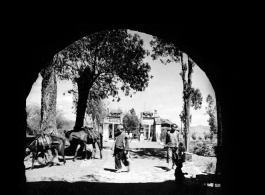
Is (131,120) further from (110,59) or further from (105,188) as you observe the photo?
(105,188)

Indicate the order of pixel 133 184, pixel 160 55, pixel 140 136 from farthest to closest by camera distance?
pixel 140 136 < pixel 160 55 < pixel 133 184

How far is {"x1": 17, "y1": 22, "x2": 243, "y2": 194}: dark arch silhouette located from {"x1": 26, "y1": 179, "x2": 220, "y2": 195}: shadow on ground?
6.93 feet

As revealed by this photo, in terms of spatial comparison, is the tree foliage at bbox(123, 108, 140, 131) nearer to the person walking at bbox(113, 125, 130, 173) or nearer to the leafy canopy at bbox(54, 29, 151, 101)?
the leafy canopy at bbox(54, 29, 151, 101)

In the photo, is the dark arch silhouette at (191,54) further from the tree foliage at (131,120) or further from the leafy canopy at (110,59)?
the tree foliage at (131,120)

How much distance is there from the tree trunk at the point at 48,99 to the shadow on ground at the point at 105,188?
21.4 feet

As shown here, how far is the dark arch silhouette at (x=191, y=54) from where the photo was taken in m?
3.59

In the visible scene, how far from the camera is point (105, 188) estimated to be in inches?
266

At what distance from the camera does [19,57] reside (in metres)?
3.71

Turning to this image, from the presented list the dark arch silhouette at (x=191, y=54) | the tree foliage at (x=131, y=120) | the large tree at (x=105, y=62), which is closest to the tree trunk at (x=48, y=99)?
the large tree at (x=105, y=62)

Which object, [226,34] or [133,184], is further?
[133,184]

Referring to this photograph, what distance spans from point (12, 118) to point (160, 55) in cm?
1428

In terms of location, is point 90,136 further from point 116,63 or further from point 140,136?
point 140,136

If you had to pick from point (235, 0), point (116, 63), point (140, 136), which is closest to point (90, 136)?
point (116, 63)

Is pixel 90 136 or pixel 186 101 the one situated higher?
pixel 186 101
